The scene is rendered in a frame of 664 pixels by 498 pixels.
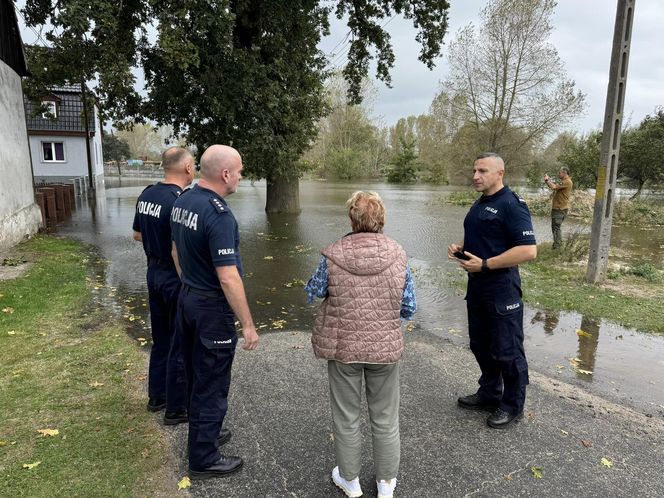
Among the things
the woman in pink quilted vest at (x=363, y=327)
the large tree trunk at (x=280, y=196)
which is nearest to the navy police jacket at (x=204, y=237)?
the woman in pink quilted vest at (x=363, y=327)

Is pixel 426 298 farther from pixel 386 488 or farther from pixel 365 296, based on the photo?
pixel 365 296

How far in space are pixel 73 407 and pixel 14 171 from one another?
32.6ft

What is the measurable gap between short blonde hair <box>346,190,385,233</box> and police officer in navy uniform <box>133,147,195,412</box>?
5.11 ft

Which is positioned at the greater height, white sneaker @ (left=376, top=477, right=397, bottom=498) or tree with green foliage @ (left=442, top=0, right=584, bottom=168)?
tree with green foliage @ (left=442, top=0, right=584, bottom=168)

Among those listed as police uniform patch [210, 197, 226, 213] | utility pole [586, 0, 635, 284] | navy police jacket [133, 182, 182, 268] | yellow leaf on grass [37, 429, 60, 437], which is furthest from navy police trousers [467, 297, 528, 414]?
utility pole [586, 0, 635, 284]

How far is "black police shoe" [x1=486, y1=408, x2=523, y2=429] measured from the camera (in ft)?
12.0

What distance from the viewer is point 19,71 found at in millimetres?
13312

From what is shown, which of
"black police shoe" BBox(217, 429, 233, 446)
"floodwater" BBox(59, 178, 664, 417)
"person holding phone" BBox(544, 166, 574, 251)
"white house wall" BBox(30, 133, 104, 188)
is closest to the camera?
"black police shoe" BBox(217, 429, 233, 446)

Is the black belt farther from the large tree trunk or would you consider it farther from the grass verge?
the large tree trunk

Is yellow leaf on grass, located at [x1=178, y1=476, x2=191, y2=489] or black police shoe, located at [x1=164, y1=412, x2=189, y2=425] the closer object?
yellow leaf on grass, located at [x1=178, y1=476, x2=191, y2=489]

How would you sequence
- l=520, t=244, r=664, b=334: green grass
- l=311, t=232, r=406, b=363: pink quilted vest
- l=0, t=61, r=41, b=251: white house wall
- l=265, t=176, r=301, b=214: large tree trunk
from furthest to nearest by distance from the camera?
l=265, t=176, r=301, b=214: large tree trunk < l=0, t=61, r=41, b=251: white house wall < l=520, t=244, r=664, b=334: green grass < l=311, t=232, r=406, b=363: pink quilted vest

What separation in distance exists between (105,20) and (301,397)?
7.45 m

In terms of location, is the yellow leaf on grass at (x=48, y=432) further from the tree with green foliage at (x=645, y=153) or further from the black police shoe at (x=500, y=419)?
the tree with green foliage at (x=645, y=153)

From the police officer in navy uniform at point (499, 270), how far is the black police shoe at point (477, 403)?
0.50 ft
